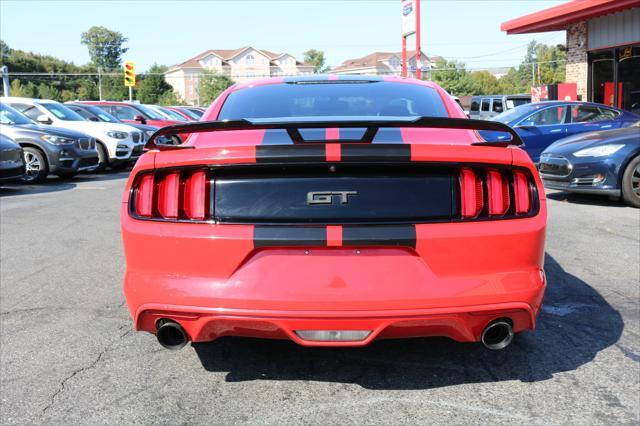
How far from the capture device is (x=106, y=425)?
2727 mm

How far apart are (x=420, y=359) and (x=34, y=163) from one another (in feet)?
Result: 35.9

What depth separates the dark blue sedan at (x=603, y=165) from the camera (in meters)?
8.45

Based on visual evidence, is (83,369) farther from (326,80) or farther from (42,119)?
(42,119)

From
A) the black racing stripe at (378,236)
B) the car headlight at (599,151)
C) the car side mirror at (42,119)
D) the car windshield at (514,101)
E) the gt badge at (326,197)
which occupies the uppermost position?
the car windshield at (514,101)

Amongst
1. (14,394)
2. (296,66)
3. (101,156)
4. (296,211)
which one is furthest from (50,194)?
(296,66)

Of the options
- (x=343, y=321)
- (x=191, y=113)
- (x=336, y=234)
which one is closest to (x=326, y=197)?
(x=336, y=234)

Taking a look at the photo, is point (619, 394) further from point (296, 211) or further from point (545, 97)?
point (545, 97)

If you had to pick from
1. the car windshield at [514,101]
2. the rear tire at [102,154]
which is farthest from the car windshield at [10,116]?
the car windshield at [514,101]

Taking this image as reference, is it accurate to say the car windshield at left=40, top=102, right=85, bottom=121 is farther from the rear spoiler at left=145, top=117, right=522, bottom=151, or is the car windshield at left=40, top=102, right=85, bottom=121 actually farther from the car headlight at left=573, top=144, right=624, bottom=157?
the rear spoiler at left=145, top=117, right=522, bottom=151

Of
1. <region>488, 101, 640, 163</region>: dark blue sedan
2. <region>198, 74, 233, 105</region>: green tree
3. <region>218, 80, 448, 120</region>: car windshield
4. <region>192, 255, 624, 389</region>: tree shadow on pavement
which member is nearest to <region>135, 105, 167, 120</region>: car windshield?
<region>488, 101, 640, 163</region>: dark blue sedan

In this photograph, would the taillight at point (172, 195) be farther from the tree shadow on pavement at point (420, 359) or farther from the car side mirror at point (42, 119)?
the car side mirror at point (42, 119)

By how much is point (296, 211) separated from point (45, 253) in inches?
162

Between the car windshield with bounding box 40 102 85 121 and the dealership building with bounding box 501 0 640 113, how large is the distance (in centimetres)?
1387

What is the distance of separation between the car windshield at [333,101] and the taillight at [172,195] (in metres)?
0.92
